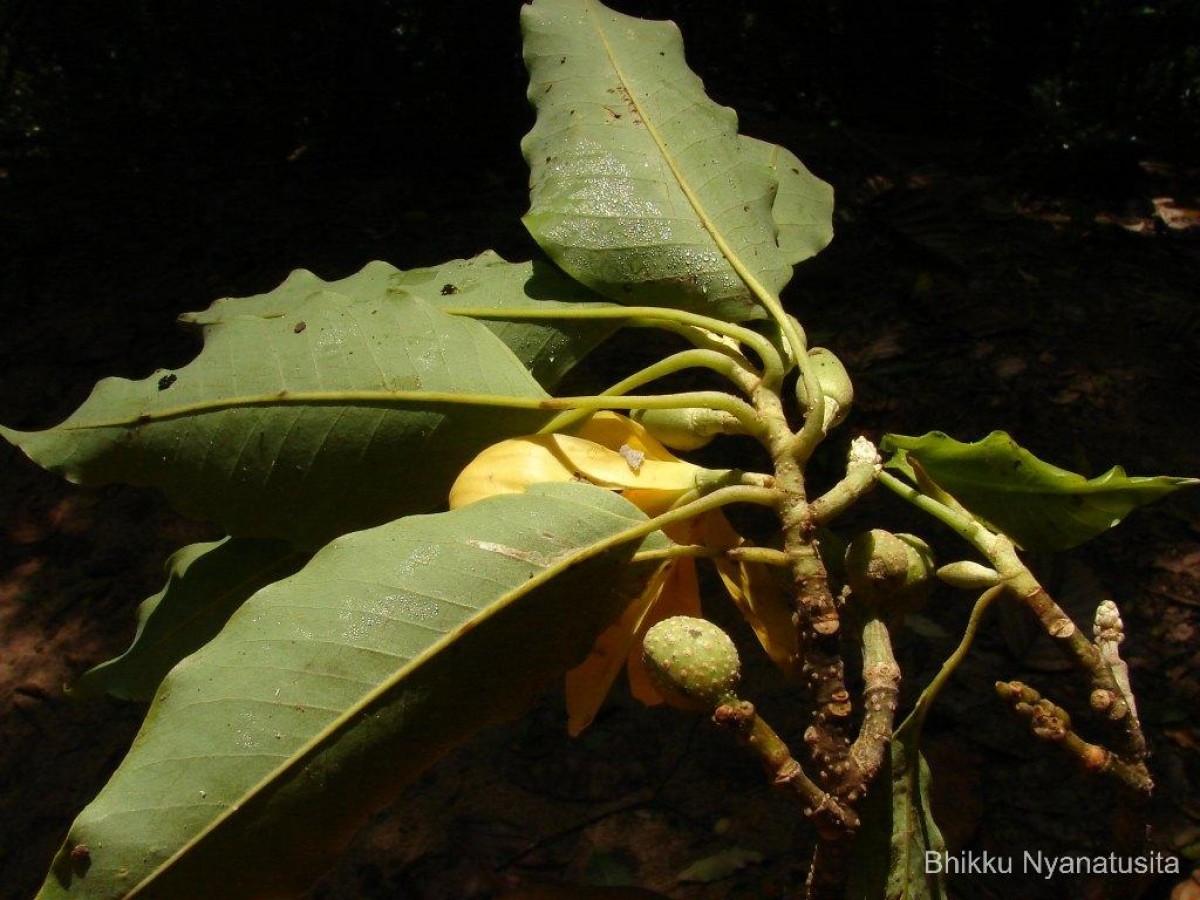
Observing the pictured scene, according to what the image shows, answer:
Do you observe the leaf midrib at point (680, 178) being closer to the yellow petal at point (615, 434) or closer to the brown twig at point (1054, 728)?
the yellow petal at point (615, 434)

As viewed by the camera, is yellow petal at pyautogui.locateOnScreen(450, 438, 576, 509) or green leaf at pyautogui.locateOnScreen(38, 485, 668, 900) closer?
green leaf at pyautogui.locateOnScreen(38, 485, 668, 900)

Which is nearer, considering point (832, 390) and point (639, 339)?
point (832, 390)

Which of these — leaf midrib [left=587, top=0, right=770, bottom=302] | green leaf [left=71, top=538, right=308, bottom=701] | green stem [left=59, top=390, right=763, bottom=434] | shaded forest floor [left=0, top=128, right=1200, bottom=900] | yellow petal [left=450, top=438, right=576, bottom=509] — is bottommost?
shaded forest floor [left=0, top=128, right=1200, bottom=900]

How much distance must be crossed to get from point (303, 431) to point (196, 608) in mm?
260

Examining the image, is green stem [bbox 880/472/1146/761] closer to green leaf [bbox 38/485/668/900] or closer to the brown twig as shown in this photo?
the brown twig

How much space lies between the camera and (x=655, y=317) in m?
1.03

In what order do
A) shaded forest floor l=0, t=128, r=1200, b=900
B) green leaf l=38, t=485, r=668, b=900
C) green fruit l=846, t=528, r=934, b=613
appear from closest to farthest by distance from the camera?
green leaf l=38, t=485, r=668, b=900, green fruit l=846, t=528, r=934, b=613, shaded forest floor l=0, t=128, r=1200, b=900

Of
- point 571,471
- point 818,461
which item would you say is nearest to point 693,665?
point 571,471

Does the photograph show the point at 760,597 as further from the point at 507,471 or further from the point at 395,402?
the point at 395,402

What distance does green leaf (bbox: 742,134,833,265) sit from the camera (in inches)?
46.8

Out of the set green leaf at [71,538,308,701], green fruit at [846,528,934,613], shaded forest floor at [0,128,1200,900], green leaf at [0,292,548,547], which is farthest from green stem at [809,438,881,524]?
shaded forest floor at [0,128,1200,900]

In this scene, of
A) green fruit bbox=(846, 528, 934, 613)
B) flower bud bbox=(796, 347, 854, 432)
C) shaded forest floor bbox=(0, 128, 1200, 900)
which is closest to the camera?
green fruit bbox=(846, 528, 934, 613)

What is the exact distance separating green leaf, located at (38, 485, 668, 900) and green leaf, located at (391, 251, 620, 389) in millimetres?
256

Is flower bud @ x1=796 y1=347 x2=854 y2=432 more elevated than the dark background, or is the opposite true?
flower bud @ x1=796 y1=347 x2=854 y2=432
